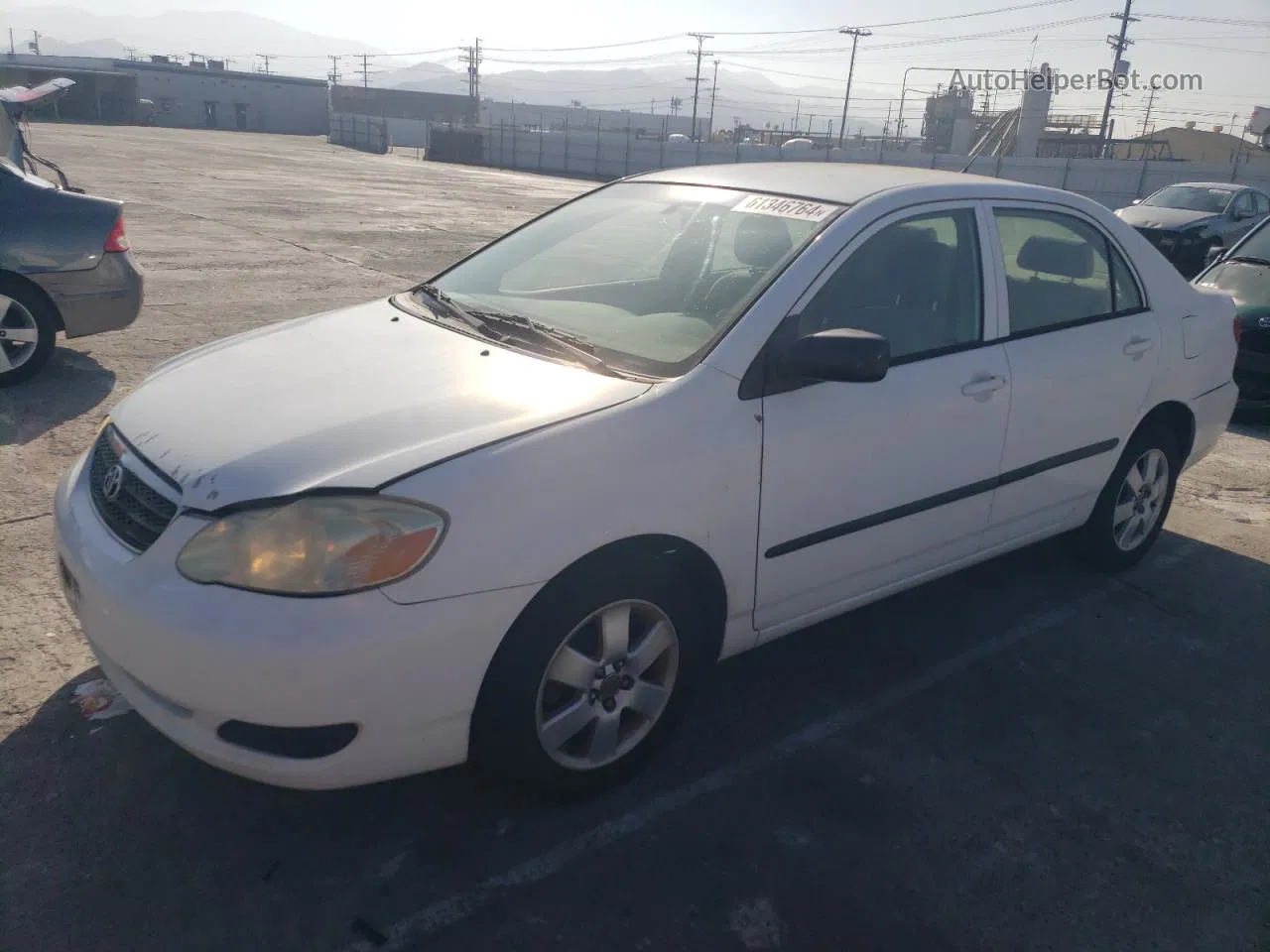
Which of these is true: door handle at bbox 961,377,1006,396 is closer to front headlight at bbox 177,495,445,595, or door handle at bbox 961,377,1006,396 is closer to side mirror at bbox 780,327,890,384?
side mirror at bbox 780,327,890,384

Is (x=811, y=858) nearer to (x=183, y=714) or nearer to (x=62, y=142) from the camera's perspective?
(x=183, y=714)

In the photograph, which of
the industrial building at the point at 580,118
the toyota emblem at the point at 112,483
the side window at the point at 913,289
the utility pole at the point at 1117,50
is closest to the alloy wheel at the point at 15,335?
the toyota emblem at the point at 112,483

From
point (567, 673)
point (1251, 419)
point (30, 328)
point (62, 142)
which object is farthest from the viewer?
point (62, 142)

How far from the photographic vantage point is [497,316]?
3.35 metres

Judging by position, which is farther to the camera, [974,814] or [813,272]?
[813,272]

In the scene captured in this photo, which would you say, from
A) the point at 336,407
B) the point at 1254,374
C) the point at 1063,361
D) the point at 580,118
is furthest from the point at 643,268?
the point at 580,118

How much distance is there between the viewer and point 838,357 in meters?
2.80

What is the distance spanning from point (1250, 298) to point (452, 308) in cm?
701

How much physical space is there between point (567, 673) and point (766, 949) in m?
0.81

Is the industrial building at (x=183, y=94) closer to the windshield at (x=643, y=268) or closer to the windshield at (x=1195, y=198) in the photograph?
the windshield at (x=1195, y=198)

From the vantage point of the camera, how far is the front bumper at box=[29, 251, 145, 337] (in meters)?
6.14

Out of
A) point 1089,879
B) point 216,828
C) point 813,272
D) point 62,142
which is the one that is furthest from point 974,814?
point 62,142

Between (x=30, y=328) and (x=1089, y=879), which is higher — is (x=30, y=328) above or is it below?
above

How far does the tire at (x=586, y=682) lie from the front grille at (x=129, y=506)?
0.91 m
